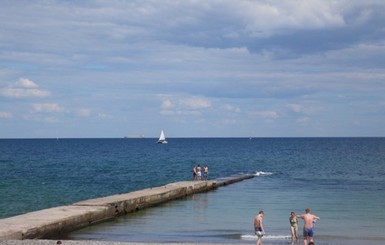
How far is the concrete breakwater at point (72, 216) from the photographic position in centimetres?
2397

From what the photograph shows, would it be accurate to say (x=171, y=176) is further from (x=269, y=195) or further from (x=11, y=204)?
(x=11, y=204)

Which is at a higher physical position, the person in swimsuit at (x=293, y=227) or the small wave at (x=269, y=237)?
the person in swimsuit at (x=293, y=227)

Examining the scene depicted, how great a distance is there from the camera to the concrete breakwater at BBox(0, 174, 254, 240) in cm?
2397

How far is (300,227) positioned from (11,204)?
20.9 m

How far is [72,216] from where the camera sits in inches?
1081

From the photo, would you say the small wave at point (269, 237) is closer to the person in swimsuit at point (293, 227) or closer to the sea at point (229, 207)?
the sea at point (229, 207)

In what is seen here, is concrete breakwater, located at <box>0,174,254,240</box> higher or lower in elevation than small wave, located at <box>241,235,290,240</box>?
higher

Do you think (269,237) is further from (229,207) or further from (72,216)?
(229,207)

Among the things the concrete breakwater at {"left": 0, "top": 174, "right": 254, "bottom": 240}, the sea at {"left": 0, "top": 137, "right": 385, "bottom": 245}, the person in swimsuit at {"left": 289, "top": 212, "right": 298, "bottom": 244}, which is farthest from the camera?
the sea at {"left": 0, "top": 137, "right": 385, "bottom": 245}

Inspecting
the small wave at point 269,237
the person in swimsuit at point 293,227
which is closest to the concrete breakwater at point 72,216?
the small wave at point 269,237

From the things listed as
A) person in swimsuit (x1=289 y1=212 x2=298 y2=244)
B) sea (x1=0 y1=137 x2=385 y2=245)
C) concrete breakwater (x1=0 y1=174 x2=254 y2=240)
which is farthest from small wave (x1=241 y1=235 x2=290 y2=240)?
concrete breakwater (x1=0 y1=174 x2=254 y2=240)

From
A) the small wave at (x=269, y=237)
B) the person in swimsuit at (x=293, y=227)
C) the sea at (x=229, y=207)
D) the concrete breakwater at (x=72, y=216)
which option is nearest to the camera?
the concrete breakwater at (x=72, y=216)

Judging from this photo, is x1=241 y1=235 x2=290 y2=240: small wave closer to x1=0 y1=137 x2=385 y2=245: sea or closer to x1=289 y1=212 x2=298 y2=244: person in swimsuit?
x1=0 y1=137 x2=385 y2=245: sea

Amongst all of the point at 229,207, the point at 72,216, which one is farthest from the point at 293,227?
the point at 229,207
